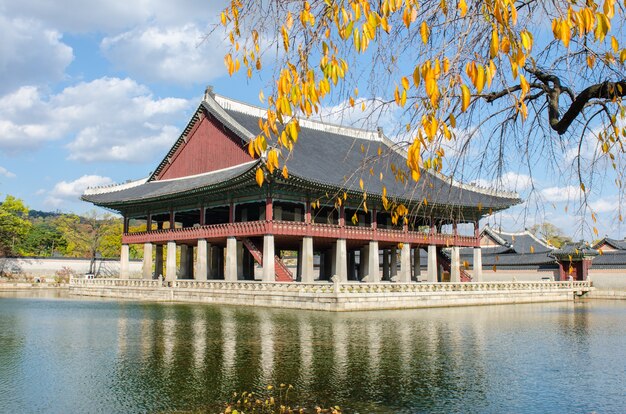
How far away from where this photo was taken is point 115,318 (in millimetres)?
26547

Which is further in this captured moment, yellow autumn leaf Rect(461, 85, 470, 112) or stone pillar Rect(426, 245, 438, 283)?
stone pillar Rect(426, 245, 438, 283)

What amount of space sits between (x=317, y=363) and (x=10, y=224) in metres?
67.9

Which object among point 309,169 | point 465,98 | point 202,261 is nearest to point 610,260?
point 309,169

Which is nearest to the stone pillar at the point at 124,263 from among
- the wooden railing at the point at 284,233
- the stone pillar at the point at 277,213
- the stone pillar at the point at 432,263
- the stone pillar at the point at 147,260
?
the wooden railing at the point at 284,233

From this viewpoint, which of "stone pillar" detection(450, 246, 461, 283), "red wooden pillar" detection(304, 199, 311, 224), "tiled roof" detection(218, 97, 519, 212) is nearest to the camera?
"red wooden pillar" detection(304, 199, 311, 224)

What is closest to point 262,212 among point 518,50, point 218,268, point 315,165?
point 315,165

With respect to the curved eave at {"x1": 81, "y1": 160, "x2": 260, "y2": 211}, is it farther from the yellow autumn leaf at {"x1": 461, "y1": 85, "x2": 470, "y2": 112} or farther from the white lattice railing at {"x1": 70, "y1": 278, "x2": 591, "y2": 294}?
the yellow autumn leaf at {"x1": 461, "y1": 85, "x2": 470, "y2": 112}

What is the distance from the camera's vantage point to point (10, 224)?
7156cm

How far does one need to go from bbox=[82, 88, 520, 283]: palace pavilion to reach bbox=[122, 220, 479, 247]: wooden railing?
7cm

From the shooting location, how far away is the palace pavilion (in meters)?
38.2

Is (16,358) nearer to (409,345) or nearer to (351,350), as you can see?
(351,350)

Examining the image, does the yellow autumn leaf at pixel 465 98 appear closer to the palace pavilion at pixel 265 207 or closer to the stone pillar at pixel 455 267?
the palace pavilion at pixel 265 207

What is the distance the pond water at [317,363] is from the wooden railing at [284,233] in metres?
12.1

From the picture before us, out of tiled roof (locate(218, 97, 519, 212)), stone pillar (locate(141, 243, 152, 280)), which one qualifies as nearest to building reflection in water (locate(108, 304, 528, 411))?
tiled roof (locate(218, 97, 519, 212))
